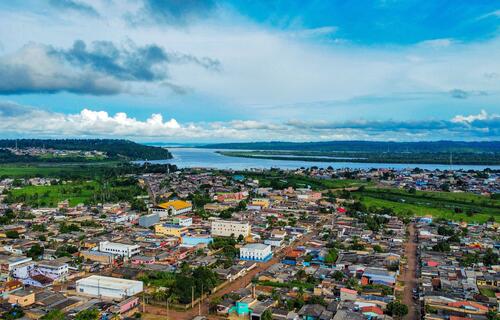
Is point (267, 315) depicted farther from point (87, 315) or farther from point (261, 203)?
point (261, 203)

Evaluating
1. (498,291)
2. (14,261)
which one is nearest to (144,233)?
(14,261)

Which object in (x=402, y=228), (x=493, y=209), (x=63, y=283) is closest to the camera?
(x=63, y=283)

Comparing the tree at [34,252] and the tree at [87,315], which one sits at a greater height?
the tree at [87,315]

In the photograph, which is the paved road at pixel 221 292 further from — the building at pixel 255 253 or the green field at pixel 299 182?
the green field at pixel 299 182

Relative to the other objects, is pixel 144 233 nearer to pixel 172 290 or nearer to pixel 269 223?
pixel 269 223

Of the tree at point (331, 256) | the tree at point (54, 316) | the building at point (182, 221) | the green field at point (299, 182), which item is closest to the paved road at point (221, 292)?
the tree at point (331, 256)

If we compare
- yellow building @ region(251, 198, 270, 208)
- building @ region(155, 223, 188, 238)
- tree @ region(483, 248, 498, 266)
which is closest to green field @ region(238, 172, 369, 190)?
yellow building @ region(251, 198, 270, 208)

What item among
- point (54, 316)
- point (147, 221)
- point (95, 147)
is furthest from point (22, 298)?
point (95, 147)
